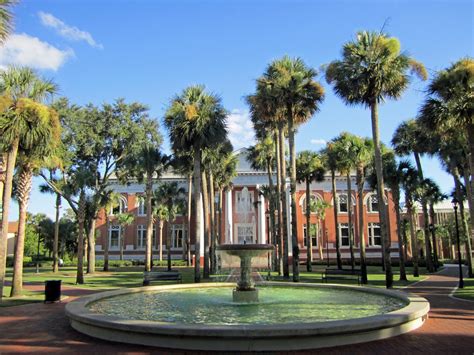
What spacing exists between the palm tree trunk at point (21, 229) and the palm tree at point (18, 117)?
1.94m

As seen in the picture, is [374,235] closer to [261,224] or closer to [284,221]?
[261,224]

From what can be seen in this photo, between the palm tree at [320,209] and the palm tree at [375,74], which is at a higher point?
the palm tree at [375,74]

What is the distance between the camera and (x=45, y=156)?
1912cm

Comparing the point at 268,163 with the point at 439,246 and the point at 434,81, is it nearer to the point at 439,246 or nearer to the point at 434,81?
the point at 434,81

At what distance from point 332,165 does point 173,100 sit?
738 inches

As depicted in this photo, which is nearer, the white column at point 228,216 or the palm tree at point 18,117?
the palm tree at point 18,117

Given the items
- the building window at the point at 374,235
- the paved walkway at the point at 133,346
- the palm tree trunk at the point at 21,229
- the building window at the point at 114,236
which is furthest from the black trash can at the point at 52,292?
the building window at the point at 374,235

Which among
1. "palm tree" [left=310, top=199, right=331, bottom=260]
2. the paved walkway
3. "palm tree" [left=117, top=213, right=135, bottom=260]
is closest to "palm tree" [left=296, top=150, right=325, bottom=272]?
"palm tree" [left=310, top=199, right=331, bottom=260]

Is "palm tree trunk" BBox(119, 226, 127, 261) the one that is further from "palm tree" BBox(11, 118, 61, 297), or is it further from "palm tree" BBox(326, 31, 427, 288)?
"palm tree" BBox(326, 31, 427, 288)

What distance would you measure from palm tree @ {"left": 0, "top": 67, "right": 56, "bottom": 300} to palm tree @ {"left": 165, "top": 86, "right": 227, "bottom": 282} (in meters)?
8.60

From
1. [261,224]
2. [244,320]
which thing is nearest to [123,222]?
[261,224]

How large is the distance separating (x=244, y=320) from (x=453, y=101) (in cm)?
1402

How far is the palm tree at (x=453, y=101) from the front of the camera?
17609mm

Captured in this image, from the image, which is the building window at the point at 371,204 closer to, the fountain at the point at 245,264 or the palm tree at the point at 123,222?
the palm tree at the point at 123,222
